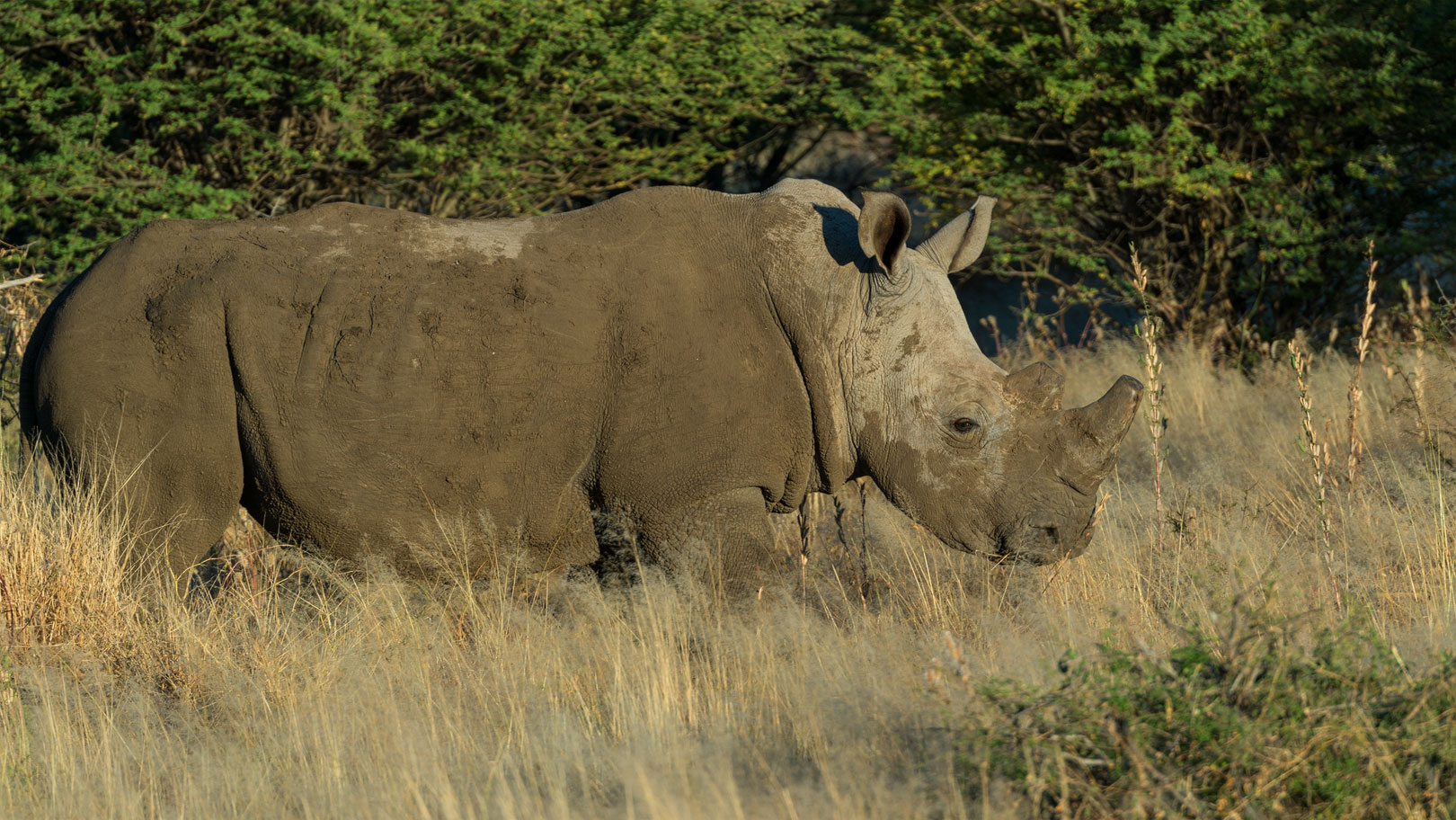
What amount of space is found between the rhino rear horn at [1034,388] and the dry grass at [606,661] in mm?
728

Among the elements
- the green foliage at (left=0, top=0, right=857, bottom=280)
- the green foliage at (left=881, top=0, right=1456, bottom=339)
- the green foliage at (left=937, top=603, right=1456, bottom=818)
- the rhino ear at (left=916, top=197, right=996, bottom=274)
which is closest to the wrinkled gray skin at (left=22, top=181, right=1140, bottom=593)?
the rhino ear at (left=916, top=197, right=996, bottom=274)

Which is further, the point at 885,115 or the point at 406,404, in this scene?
the point at 885,115

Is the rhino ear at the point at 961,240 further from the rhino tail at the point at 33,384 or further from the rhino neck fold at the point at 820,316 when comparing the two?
the rhino tail at the point at 33,384

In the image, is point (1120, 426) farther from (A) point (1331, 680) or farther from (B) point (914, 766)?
(B) point (914, 766)

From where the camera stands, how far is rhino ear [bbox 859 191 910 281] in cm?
516

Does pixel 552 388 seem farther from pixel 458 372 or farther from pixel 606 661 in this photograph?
pixel 606 661

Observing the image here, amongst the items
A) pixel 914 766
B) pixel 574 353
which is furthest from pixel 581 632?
pixel 914 766

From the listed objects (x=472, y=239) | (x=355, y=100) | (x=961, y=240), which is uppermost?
(x=472, y=239)

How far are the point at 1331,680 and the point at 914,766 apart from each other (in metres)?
1.12

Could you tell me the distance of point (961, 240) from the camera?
5.69 m

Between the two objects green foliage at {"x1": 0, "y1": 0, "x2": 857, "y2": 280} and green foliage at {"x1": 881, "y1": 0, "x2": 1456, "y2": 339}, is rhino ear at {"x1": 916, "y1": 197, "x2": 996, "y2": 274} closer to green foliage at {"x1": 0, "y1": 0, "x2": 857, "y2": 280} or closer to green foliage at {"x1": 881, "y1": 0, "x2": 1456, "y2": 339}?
green foliage at {"x1": 881, "y1": 0, "x2": 1456, "y2": 339}

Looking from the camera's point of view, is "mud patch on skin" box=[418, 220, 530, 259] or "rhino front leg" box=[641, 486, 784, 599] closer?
"rhino front leg" box=[641, 486, 784, 599]

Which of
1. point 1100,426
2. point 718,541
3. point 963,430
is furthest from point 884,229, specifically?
point 718,541

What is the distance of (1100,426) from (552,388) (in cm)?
204
